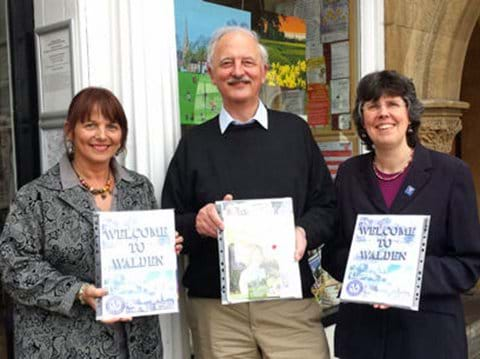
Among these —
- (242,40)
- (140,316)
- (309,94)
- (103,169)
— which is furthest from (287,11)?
(140,316)

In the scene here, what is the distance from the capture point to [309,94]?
411 centimetres

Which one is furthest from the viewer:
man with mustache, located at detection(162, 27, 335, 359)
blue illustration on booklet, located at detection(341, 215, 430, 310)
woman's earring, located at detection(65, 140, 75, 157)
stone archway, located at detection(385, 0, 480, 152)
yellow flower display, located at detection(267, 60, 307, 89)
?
stone archway, located at detection(385, 0, 480, 152)

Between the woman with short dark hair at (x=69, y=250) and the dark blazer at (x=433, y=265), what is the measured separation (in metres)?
0.88

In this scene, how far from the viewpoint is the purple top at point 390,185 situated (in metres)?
2.19

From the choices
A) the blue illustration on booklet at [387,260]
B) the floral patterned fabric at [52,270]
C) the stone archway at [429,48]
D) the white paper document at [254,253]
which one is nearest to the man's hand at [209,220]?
the white paper document at [254,253]

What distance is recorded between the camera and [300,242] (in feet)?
7.13

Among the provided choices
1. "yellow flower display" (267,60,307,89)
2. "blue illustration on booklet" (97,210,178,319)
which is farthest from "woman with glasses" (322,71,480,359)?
"yellow flower display" (267,60,307,89)

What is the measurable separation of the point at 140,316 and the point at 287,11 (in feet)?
8.38

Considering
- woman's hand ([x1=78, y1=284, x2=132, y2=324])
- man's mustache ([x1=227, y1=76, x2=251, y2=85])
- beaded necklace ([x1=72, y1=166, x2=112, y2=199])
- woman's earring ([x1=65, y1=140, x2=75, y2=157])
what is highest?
man's mustache ([x1=227, y1=76, x2=251, y2=85])

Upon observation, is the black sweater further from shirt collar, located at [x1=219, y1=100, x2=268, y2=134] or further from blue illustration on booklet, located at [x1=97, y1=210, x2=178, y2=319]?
blue illustration on booklet, located at [x1=97, y1=210, x2=178, y2=319]

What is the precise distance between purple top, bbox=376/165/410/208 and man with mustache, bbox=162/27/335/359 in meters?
0.24

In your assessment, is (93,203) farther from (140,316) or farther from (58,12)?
(58,12)

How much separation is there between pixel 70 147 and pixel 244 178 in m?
0.66

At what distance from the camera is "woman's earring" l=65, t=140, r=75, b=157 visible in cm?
206
